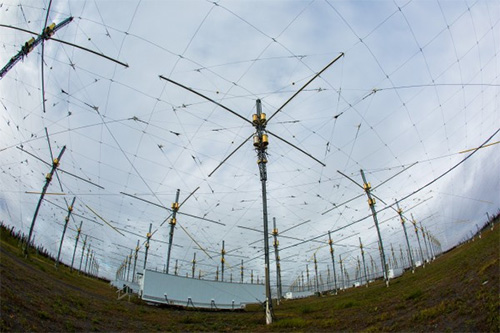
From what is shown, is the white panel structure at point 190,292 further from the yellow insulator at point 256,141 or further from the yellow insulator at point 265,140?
the yellow insulator at point 265,140

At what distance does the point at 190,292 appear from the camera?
26125 mm

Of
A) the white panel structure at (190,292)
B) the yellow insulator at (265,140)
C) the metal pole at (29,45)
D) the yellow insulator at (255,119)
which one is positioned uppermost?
the metal pole at (29,45)

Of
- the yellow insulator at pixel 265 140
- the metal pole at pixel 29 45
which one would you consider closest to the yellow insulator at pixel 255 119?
the yellow insulator at pixel 265 140

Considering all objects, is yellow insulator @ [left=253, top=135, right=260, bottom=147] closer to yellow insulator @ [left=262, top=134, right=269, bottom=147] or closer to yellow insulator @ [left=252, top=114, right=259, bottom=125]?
yellow insulator @ [left=262, top=134, right=269, bottom=147]

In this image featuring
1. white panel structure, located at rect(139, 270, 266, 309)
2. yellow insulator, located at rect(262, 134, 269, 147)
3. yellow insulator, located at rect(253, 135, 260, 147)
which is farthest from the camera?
white panel structure, located at rect(139, 270, 266, 309)

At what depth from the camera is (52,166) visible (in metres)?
32.8

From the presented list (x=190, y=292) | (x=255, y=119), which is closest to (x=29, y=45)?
(x=255, y=119)

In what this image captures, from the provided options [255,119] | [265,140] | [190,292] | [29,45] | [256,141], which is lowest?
[190,292]

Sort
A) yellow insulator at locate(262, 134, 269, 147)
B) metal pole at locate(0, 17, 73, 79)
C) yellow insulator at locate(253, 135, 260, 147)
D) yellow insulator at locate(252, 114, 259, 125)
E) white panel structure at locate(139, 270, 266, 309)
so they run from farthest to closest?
1. white panel structure at locate(139, 270, 266, 309)
2. yellow insulator at locate(252, 114, 259, 125)
3. yellow insulator at locate(253, 135, 260, 147)
4. yellow insulator at locate(262, 134, 269, 147)
5. metal pole at locate(0, 17, 73, 79)

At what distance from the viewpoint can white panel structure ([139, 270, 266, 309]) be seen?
79.5 feet

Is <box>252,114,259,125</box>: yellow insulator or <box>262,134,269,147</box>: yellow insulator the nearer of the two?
<box>262,134,269,147</box>: yellow insulator

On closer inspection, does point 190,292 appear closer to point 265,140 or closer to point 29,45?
point 265,140

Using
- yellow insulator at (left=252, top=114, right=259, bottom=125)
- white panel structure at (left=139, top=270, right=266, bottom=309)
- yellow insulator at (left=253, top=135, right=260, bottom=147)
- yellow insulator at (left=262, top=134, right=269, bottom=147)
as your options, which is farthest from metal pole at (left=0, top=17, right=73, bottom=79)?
white panel structure at (left=139, top=270, right=266, bottom=309)

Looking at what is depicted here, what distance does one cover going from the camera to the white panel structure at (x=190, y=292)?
24.2 metres
